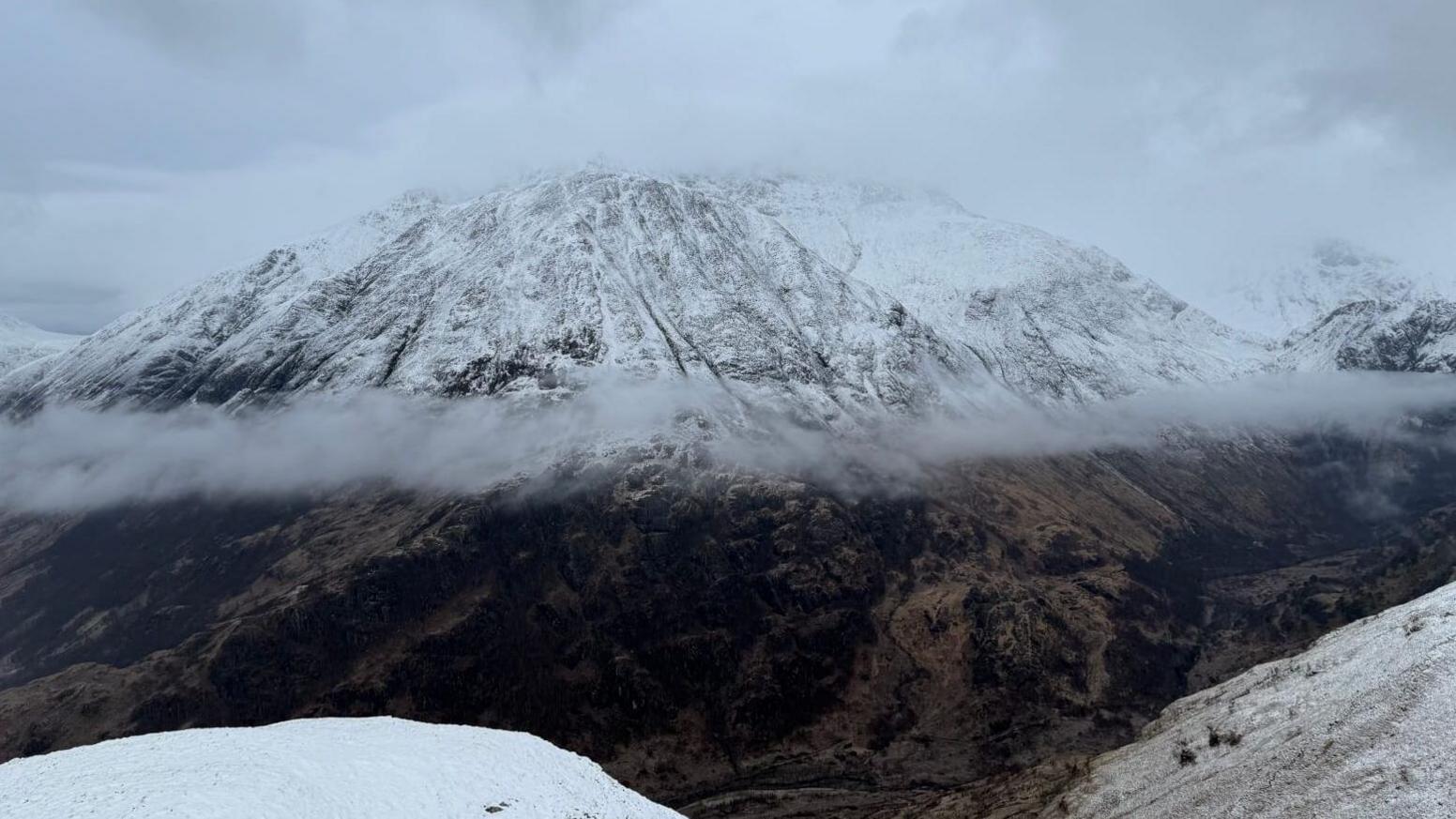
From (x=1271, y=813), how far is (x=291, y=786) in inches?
3069

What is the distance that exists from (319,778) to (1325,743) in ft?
276

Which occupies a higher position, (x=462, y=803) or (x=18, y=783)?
(x=18, y=783)

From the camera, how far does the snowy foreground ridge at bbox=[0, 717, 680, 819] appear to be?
166 ft

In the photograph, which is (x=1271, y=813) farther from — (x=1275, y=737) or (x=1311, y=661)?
(x=1311, y=661)

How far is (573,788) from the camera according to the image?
217 ft

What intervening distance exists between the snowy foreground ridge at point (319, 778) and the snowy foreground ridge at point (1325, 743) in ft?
177

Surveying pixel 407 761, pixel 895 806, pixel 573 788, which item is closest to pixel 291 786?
→ pixel 407 761

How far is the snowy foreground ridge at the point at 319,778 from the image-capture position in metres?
50.6

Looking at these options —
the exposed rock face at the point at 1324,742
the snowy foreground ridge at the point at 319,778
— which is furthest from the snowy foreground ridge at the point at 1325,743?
the snowy foreground ridge at the point at 319,778

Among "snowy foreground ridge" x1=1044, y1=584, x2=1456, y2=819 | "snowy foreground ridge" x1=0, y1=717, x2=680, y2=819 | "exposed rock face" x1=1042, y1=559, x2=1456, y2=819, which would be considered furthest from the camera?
"exposed rock face" x1=1042, y1=559, x2=1456, y2=819

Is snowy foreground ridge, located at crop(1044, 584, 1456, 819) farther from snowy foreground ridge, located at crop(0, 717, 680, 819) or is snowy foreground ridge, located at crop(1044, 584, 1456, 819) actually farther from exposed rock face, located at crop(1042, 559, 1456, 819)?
snowy foreground ridge, located at crop(0, 717, 680, 819)

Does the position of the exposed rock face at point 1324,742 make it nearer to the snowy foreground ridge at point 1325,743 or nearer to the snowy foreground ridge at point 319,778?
the snowy foreground ridge at point 1325,743

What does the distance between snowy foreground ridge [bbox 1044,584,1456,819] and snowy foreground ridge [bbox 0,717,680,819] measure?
177 feet

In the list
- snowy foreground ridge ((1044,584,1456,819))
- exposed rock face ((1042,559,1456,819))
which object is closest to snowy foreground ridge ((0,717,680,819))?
snowy foreground ridge ((1044,584,1456,819))
